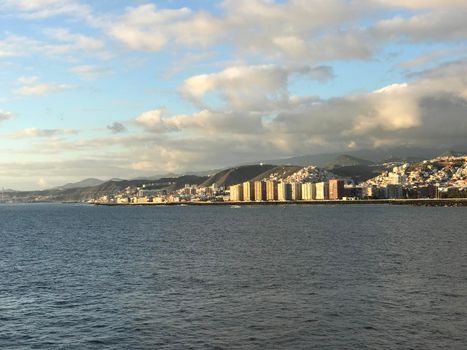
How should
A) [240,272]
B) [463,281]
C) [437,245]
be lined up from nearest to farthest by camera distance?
[463,281] → [240,272] → [437,245]

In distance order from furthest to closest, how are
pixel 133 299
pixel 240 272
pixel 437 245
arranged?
pixel 437 245, pixel 240 272, pixel 133 299

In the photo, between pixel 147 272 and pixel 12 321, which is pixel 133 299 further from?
pixel 147 272

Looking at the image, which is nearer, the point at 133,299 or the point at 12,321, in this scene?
the point at 12,321

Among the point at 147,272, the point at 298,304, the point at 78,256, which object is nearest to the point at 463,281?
the point at 298,304

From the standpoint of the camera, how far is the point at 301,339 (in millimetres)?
36281

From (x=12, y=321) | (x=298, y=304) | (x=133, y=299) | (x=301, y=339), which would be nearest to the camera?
(x=301, y=339)

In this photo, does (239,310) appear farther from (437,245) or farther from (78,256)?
(437,245)

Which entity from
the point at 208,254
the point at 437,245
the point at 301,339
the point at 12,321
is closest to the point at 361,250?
the point at 437,245

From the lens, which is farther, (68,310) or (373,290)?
(373,290)

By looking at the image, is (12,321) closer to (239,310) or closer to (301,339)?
(239,310)

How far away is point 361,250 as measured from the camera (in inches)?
3359

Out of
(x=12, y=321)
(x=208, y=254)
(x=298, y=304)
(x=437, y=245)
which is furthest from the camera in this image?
(x=437, y=245)

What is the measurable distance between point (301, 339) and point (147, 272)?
33284 millimetres

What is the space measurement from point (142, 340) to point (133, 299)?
13.2m
